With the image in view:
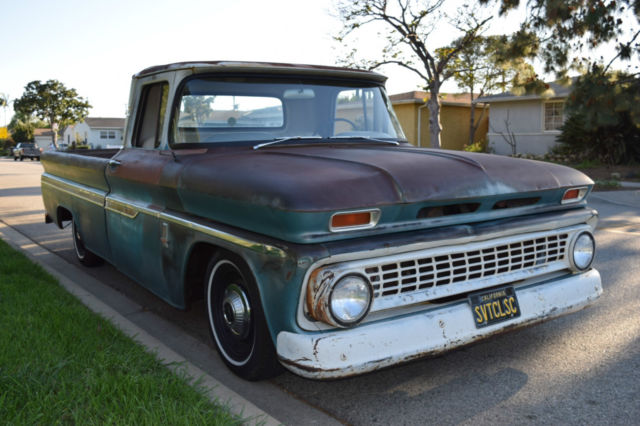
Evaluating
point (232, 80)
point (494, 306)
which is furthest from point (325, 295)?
point (232, 80)

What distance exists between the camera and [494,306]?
9.96 feet

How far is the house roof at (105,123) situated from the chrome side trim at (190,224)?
7107cm

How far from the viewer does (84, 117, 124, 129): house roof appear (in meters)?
72.9

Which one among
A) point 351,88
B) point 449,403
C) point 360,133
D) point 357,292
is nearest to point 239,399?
point 357,292

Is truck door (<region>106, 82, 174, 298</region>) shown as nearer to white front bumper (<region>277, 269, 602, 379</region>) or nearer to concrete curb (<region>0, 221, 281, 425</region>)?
concrete curb (<region>0, 221, 281, 425</region>)

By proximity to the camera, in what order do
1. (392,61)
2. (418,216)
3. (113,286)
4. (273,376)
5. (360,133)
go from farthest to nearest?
(392,61), (113,286), (360,133), (273,376), (418,216)

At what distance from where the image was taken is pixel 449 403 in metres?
2.97

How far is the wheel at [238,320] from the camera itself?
9.77ft

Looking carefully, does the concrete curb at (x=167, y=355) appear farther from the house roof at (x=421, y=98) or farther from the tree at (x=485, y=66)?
the house roof at (x=421, y=98)

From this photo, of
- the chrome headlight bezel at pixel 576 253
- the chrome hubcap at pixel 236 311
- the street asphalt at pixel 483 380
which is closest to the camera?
the street asphalt at pixel 483 380

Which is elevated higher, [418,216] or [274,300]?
[418,216]

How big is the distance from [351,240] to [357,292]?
233 millimetres

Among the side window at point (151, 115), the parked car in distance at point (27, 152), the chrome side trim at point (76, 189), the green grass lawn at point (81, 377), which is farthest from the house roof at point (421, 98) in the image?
the parked car in distance at point (27, 152)

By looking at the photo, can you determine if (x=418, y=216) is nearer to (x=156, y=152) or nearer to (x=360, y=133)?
(x=360, y=133)
